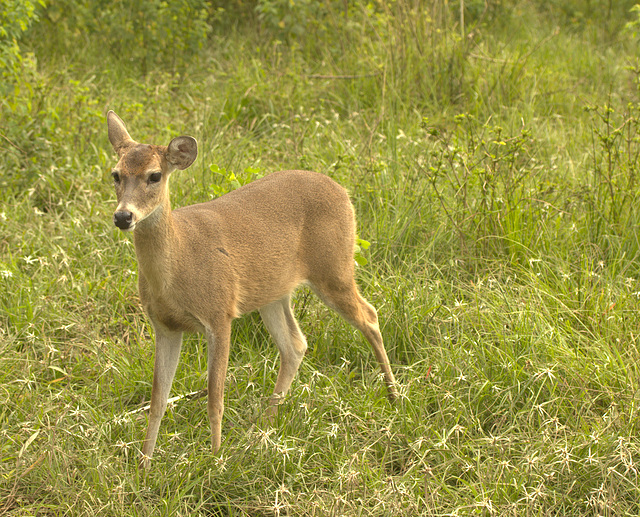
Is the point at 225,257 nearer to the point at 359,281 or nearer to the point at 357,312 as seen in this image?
the point at 357,312

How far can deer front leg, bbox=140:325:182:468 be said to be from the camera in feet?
11.7

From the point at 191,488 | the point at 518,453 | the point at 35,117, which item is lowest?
the point at 518,453

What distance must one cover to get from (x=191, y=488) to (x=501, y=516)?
4.24 ft

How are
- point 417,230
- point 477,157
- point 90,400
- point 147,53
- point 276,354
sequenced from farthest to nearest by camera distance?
point 147,53 → point 477,157 → point 417,230 → point 276,354 → point 90,400

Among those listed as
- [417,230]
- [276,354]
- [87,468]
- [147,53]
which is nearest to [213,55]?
[147,53]

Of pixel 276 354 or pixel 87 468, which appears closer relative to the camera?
pixel 87 468

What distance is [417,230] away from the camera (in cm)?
521

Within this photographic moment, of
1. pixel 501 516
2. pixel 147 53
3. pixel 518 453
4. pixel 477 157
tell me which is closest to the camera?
pixel 501 516

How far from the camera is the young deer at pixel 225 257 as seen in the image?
10.9ft

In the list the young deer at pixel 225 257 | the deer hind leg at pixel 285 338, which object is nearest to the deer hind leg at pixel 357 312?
the young deer at pixel 225 257

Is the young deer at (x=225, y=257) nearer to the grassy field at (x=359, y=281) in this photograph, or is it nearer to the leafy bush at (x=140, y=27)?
the grassy field at (x=359, y=281)

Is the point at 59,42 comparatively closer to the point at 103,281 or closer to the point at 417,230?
the point at 103,281

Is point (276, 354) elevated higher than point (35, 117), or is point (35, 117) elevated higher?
point (35, 117)

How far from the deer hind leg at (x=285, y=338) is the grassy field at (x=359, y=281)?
0.13 meters
